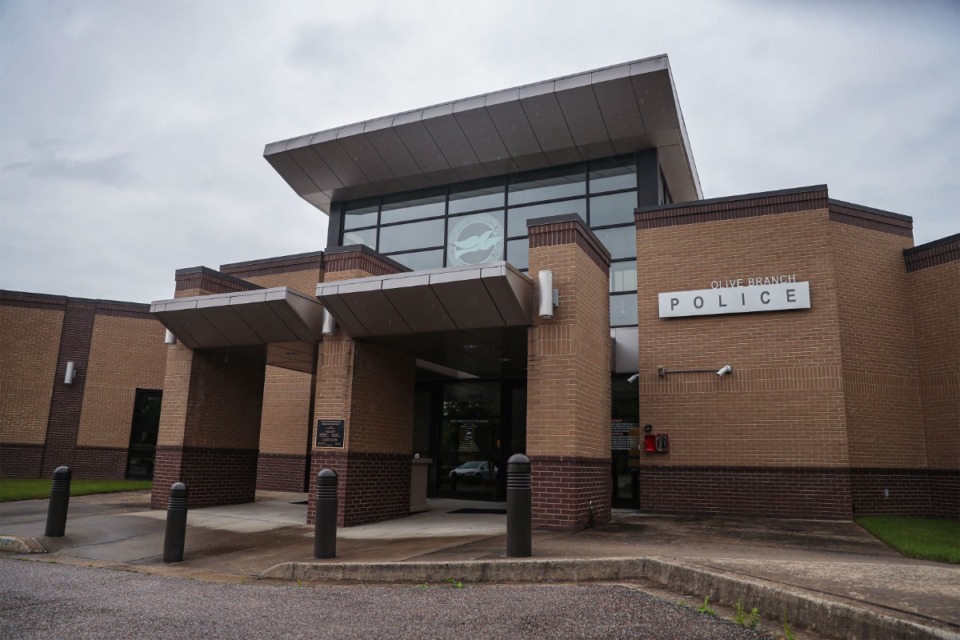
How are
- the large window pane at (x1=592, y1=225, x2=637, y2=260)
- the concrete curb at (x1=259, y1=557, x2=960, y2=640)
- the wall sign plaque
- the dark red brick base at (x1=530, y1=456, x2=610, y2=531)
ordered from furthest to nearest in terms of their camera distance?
the large window pane at (x1=592, y1=225, x2=637, y2=260), the wall sign plaque, the dark red brick base at (x1=530, y1=456, x2=610, y2=531), the concrete curb at (x1=259, y1=557, x2=960, y2=640)

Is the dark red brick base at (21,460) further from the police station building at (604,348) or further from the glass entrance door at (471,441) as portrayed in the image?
the glass entrance door at (471,441)

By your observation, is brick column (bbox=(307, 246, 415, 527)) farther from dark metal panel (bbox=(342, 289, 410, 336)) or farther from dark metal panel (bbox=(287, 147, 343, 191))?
dark metal panel (bbox=(287, 147, 343, 191))

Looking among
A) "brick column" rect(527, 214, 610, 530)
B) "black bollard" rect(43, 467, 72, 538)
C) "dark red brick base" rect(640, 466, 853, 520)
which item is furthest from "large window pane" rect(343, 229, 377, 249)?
"black bollard" rect(43, 467, 72, 538)

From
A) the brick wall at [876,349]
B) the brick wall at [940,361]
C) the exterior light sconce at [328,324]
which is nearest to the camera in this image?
the exterior light sconce at [328,324]

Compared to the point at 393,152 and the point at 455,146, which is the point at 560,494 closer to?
the point at 455,146

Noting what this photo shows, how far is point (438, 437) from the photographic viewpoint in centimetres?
1753

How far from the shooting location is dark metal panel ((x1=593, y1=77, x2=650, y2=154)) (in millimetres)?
15641

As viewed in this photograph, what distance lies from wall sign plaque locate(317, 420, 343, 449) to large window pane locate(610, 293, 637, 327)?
23.6ft

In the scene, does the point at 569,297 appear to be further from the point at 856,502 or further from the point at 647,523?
the point at 856,502

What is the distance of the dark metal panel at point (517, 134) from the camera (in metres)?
16.7

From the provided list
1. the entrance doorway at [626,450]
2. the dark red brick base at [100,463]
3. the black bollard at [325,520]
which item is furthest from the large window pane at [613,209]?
the dark red brick base at [100,463]

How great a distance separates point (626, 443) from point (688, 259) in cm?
420

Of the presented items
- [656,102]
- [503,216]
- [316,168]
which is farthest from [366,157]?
[656,102]

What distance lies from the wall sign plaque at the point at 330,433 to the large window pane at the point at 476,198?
Answer: 8.83 m
